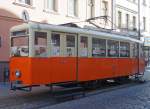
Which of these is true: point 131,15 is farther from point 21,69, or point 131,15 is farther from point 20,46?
point 21,69

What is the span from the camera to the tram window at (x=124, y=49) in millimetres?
20375

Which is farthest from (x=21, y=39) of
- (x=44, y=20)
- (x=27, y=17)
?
(x=44, y=20)

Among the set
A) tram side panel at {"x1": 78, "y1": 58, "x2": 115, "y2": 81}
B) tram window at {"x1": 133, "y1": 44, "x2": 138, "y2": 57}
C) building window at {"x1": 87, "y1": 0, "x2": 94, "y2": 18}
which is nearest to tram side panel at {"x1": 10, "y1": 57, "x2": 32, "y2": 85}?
tram side panel at {"x1": 78, "y1": 58, "x2": 115, "y2": 81}

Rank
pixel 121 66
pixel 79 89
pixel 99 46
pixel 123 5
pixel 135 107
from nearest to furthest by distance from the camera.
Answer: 1. pixel 135 107
2. pixel 79 89
3. pixel 99 46
4. pixel 121 66
5. pixel 123 5

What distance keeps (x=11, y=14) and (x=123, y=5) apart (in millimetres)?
18311

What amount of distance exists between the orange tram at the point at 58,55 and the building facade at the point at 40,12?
5915 mm

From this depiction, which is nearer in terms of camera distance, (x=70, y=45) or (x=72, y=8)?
(x=70, y=45)

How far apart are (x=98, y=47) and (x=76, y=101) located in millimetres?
4081

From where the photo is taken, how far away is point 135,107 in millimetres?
12742

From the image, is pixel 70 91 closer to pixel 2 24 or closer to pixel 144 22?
pixel 2 24

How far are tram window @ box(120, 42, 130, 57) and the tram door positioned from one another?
494 cm

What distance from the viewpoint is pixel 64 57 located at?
15.4m

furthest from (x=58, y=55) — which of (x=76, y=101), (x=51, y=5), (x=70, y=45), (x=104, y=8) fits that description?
(x=104, y=8)

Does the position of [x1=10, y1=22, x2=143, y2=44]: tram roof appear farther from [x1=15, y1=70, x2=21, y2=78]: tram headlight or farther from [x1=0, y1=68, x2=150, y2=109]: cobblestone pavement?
[x1=0, y1=68, x2=150, y2=109]: cobblestone pavement
